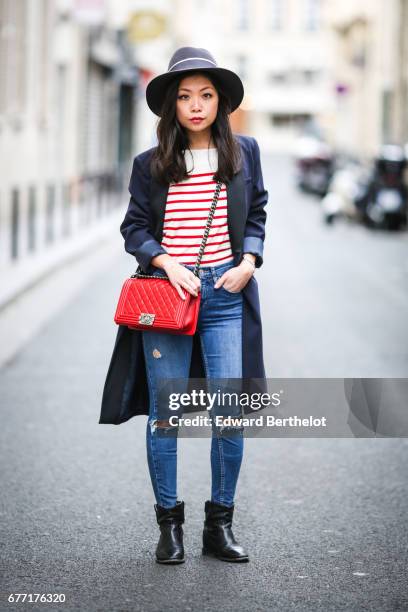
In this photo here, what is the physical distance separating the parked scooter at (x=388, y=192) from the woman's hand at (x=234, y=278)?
56.3ft

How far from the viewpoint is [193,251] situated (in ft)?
13.4

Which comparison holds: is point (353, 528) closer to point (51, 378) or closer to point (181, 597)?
point (181, 597)

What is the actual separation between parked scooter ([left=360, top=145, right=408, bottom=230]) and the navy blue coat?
17.0 meters

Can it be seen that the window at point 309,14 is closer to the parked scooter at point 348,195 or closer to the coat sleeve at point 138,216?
the parked scooter at point 348,195

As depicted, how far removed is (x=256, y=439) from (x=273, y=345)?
296cm

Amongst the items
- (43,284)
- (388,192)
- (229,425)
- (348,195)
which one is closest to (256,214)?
(229,425)

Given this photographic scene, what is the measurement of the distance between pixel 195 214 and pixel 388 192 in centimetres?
1736

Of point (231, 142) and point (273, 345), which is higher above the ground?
point (231, 142)

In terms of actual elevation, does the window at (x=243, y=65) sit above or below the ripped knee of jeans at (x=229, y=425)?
above

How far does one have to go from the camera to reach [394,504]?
5148 millimetres

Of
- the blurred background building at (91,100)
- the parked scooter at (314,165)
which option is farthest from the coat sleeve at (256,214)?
the parked scooter at (314,165)

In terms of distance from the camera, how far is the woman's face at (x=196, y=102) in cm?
406

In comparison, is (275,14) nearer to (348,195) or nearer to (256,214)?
(348,195)

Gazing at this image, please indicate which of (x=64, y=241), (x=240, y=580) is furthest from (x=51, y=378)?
(x=64, y=241)
